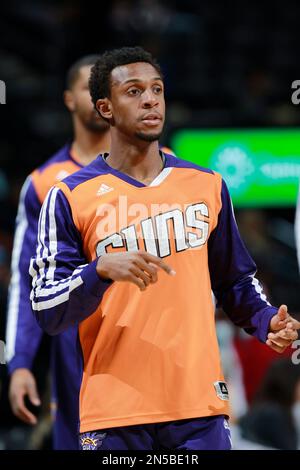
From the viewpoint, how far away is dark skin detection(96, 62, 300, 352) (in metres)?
4.58

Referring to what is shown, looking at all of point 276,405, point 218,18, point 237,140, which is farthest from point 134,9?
point 276,405

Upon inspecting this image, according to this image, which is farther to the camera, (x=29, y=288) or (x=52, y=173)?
(x=52, y=173)

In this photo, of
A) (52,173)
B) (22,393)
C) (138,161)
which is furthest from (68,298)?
(52,173)

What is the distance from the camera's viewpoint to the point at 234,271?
15.8ft

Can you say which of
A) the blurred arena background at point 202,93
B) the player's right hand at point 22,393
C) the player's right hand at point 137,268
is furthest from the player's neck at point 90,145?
the blurred arena background at point 202,93

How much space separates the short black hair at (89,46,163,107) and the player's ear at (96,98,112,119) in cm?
2

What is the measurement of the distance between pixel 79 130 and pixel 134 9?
7.41 meters

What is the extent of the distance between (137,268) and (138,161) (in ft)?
2.53

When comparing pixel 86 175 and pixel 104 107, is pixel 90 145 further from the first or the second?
pixel 86 175

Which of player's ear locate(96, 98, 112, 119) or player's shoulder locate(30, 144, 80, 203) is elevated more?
player's ear locate(96, 98, 112, 119)

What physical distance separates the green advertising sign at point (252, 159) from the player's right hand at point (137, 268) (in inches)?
273

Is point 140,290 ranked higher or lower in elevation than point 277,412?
higher

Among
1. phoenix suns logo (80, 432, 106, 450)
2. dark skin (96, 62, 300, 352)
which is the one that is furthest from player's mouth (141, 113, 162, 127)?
phoenix suns logo (80, 432, 106, 450)

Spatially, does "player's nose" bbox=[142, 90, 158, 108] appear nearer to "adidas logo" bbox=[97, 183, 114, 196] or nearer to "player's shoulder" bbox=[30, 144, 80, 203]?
"adidas logo" bbox=[97, 183, 114, 196]
